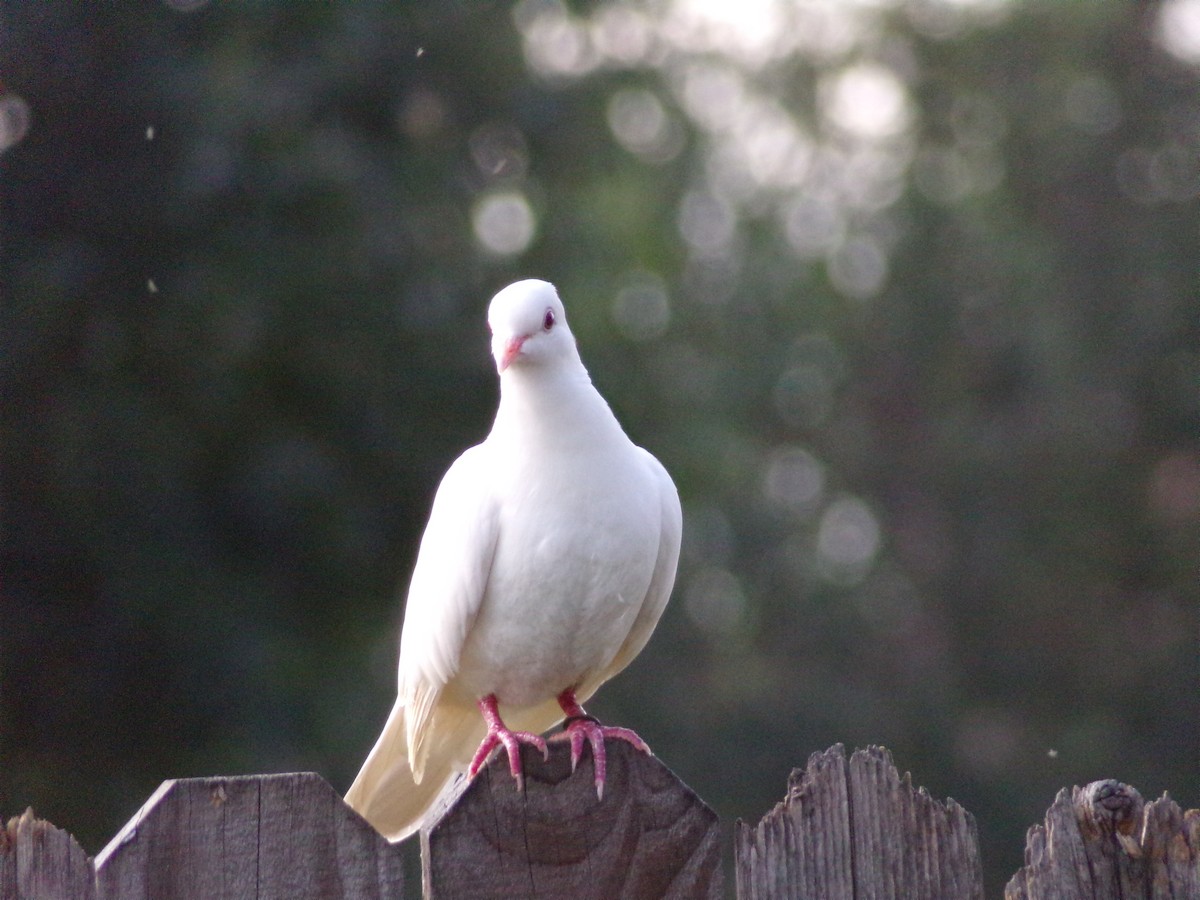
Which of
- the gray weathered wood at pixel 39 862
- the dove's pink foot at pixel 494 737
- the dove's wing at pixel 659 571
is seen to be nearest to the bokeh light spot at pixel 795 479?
the dove's wing at pixel 659 571

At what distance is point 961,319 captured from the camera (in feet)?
63.5

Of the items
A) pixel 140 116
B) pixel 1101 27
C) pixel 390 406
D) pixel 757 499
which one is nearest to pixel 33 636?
pixel 390 406

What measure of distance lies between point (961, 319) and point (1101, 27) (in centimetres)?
433

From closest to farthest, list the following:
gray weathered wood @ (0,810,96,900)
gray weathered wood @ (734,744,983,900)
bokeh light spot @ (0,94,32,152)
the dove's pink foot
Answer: gray weathered wood @ (0,810,96,900) → gray weathered wood @ (734,744,983,900) → the dove's pink foot → bokeh light spot @ (0,94,32,152)

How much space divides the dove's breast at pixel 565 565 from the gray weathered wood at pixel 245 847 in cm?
125

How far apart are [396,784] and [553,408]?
0.97 m

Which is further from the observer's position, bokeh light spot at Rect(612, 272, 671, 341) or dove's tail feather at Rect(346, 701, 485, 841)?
bokeh light spot at Rect(612, 272, 671, 341)

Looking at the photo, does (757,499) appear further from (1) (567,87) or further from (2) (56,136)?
(2) (56,136)

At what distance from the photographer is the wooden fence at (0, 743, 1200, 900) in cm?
222

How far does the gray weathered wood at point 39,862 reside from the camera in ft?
6.84

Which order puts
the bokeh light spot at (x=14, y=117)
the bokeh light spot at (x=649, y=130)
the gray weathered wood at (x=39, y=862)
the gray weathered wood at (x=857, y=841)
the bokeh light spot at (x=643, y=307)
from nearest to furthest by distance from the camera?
1. the gray weathered wood at (x=39, y=862)
2. the gray weathered wood at (x=857, y=841)
3. the bokeh light spot at (x=14, y=117)
4. the bokeh light spot at (x=643, y=307)
5. the bokeh light spot at (x=649, y=130)

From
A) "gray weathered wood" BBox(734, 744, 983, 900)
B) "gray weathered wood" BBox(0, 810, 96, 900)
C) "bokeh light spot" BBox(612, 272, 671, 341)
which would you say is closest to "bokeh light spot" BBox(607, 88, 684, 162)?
"bokeh light spot" BBox(612, 272, 671, 341)

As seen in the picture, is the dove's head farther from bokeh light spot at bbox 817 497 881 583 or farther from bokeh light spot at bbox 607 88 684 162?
bokeh light spot at bbox 817 497 881 583

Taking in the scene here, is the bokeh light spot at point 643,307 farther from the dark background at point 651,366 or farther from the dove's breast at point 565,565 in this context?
the dove's breast at point 565,565
